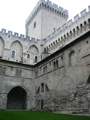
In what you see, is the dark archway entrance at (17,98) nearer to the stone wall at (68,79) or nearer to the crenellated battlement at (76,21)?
the stone wall at (68,79)

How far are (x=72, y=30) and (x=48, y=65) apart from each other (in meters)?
9.21

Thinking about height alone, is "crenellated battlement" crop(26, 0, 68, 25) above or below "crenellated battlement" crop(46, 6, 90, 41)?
above

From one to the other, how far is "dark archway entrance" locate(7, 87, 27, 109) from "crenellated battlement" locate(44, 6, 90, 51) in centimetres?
1125


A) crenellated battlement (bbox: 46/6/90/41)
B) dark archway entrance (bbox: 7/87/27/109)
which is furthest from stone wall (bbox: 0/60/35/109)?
crenellated battlement (bbox: 46/6/90/41)

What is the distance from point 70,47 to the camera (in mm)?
20922

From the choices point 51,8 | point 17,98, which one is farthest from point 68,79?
point 51,8

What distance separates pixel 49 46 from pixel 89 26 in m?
11.9

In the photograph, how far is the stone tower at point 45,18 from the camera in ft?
139

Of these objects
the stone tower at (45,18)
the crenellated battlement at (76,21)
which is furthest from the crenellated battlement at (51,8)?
the crenellated battlement at (76,21)

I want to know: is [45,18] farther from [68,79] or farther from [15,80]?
[68,79]

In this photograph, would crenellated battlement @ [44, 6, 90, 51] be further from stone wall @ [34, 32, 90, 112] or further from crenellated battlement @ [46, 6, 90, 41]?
stone wall @ [34, 32, 90, 112]

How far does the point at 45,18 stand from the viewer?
141 feet

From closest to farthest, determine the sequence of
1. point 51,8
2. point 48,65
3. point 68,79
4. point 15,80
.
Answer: point 68,79 < point 48,65 < point 15,80 < point 51,8

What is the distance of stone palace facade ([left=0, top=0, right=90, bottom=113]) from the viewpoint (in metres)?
18.7
